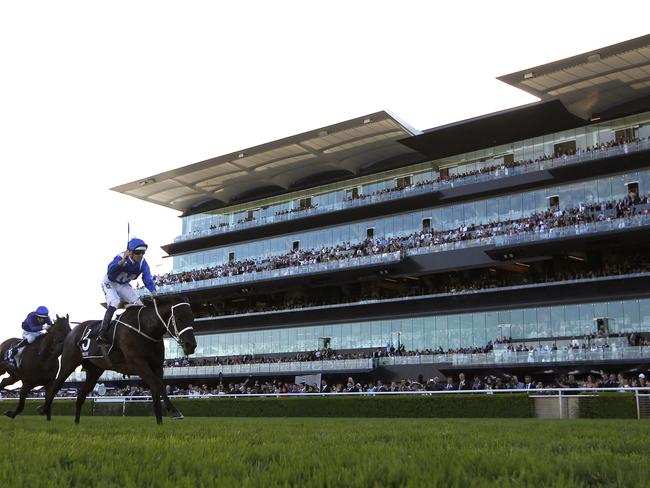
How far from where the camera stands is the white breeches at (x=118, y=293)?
13.0 metres

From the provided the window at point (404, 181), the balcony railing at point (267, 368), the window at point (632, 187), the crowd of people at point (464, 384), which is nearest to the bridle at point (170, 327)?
the crowd of people at point (464, 384)

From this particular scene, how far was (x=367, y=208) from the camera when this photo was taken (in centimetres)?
4991

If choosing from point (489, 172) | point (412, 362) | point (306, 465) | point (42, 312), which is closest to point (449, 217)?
point (489, 172)

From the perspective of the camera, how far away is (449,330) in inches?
1713

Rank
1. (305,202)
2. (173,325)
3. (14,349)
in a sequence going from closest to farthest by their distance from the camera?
(173,325)
(14,349)
(305,202)

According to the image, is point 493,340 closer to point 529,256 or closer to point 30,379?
point 529,256

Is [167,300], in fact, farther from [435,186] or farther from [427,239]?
[435,186]

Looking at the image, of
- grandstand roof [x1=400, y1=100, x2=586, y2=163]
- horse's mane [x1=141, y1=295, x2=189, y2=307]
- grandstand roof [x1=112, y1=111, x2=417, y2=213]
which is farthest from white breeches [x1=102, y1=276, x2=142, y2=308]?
grandstand roof [x1=400, y1=100, x2=586, y2=163]

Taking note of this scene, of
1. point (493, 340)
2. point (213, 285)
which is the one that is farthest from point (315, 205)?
point (493, 340)

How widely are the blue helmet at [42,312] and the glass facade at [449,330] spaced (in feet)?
96.1

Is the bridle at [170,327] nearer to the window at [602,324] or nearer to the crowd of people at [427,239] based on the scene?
the crowd of people at [427,239]

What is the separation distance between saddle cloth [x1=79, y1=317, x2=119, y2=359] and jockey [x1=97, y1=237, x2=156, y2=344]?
3.8 inches

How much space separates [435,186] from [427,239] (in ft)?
11.9

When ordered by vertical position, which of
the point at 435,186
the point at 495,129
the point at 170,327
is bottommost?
the point at 170,327
